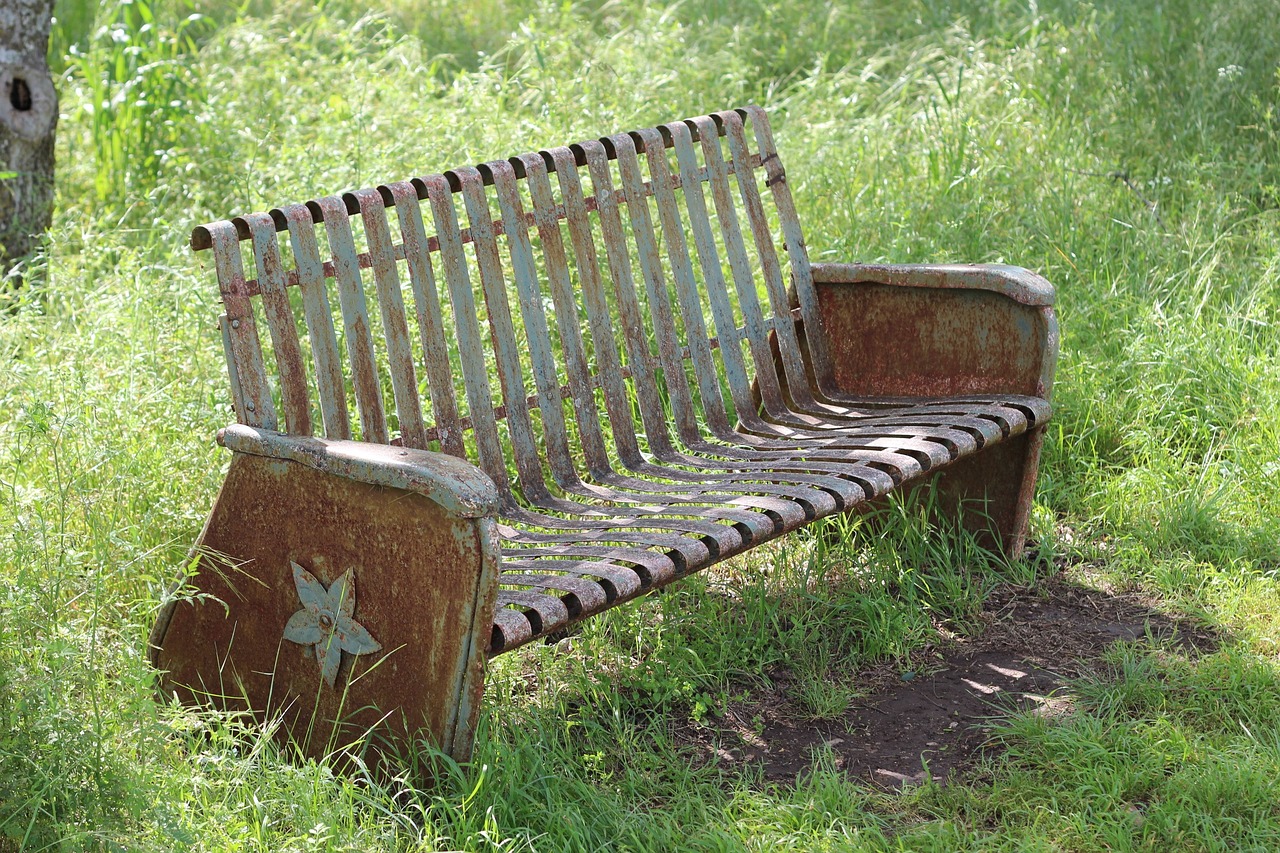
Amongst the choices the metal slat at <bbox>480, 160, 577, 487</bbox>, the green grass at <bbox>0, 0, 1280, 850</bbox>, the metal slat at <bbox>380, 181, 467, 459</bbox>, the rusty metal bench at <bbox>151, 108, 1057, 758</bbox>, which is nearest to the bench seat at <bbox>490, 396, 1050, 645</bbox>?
the rusty metal bench at <bbox>151, 108, 1057, 758</bbox>

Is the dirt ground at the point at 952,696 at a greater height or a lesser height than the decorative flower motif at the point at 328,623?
lesser

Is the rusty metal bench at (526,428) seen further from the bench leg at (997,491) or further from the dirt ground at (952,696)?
the dirt ground at (952,696)

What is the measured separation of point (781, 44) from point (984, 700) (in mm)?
5382

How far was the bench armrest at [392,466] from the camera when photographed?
2496 millimetres

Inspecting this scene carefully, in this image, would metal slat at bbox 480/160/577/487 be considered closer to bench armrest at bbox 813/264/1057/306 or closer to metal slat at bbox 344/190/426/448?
metal slat at bbox 344/190/426/448

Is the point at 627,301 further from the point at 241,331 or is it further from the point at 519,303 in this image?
the point at 241,331

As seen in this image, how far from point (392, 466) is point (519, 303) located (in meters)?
1.29

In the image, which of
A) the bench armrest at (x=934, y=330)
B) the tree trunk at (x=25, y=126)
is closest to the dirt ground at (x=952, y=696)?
the bench armrest at (x=934, y=330)

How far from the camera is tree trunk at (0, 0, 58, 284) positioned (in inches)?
202

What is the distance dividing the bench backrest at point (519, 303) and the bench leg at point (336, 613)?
28 centimetres

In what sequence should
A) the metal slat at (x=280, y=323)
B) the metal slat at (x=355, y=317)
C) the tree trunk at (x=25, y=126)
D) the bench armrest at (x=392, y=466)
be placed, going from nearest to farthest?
the bench armrest at (x=392, y=466) → the metal slat at (x=280, y=323) → the metal slat at (x=355, y=317) → the tree trunk at (x=25, y=126)

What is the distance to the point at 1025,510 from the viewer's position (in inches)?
153

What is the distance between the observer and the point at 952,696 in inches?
135

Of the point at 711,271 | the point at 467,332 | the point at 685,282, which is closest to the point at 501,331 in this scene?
the point at 467,332
